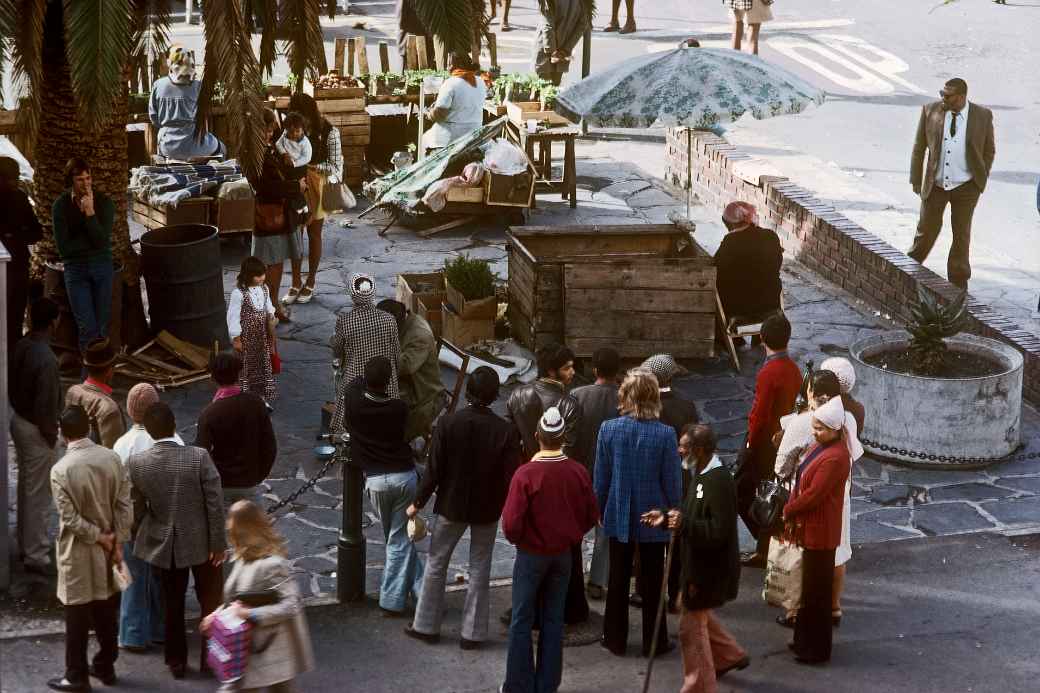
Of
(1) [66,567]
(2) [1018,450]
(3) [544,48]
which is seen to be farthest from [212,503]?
(3) [544,48]

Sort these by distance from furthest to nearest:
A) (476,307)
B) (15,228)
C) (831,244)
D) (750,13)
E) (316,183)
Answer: (750,13) → (831,244) → (316,183) → (476,307) → (15,228)

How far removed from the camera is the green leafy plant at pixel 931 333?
10930 millimetres

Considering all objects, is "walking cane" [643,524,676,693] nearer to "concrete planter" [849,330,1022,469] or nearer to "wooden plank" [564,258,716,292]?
"concrete planter" [849,330,1022,469]

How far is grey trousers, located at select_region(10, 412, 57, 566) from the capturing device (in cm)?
894

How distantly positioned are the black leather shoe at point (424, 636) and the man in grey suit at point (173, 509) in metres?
1.15

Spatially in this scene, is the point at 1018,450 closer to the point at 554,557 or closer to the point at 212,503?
the point at 554,557

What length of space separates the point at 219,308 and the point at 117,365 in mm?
955

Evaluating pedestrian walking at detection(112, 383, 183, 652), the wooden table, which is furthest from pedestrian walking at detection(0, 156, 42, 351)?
the wooden table

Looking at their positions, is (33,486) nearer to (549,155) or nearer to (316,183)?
(316,183)

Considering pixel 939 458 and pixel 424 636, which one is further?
pixel 939 458

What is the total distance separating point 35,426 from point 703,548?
12.7 ft

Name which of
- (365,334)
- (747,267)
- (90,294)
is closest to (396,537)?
(365,334)

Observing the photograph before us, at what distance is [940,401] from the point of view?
10766 millimetres

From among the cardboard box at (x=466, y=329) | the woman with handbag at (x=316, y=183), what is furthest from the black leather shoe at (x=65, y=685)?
the woman with handbag at (x=316, y=183)
